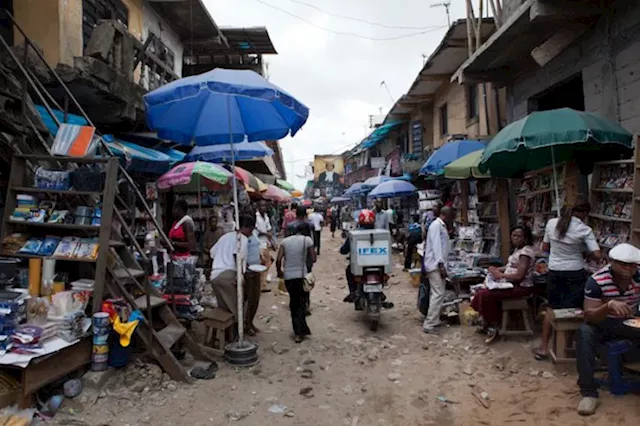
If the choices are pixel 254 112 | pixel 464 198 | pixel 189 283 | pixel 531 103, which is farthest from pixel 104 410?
pixel 531 103

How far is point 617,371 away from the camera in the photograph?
3990 mm

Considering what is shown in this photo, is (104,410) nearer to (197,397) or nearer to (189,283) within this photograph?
(197,397)

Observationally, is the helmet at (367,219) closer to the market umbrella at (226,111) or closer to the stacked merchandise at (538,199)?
the market umbrella at (226,111)

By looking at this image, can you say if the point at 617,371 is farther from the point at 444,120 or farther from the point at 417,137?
the point at 417,137

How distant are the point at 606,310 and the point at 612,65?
4.49 m

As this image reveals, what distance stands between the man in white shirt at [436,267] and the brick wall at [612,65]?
9.92ft

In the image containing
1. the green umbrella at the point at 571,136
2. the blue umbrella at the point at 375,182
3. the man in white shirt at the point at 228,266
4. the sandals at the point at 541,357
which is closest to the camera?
the sandals at the point at 541,357

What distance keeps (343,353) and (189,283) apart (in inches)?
96.1

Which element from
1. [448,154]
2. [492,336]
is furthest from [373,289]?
[448,154]

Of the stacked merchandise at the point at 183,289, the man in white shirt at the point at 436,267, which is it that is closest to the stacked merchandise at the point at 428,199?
the man in white shirt at the point at 436,267

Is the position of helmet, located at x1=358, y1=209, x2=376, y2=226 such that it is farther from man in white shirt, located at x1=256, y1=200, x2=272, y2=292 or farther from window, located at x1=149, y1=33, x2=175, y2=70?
window, located at x1=149, y1=33, x2=175, y2=70

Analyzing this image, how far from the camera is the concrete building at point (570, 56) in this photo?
6.35 metres

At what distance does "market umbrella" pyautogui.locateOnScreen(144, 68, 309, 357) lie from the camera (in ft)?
16.1

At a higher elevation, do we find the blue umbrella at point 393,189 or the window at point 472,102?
the window at point 472,102
